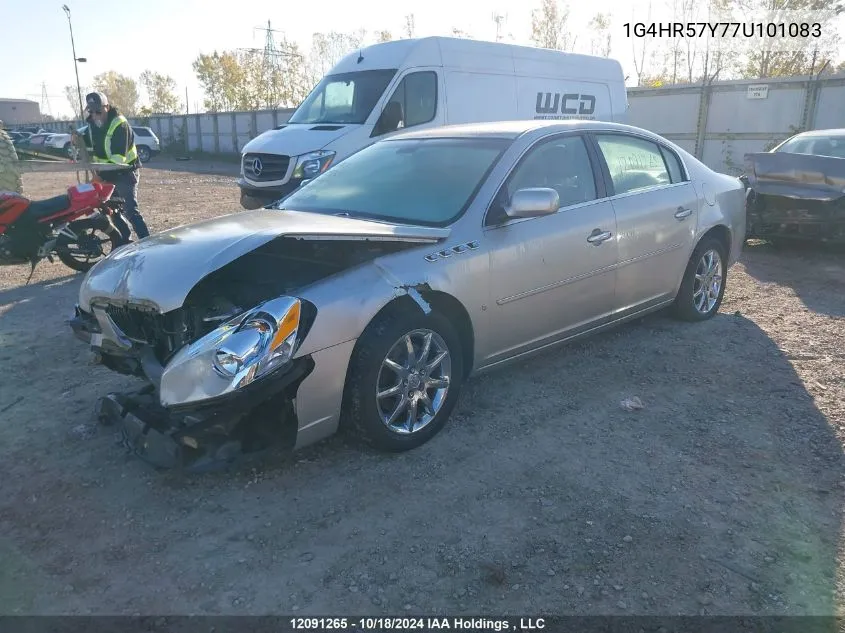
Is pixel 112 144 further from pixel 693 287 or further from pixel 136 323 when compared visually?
pixel 693 287

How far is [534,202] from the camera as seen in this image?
3701 mm

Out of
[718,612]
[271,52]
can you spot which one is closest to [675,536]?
[718,612]

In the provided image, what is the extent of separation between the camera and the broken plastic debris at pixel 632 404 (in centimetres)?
407

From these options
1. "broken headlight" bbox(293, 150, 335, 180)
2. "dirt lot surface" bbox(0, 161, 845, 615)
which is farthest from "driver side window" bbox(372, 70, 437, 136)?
"dirt lot surface" bbox(0, 161, 845, 615)

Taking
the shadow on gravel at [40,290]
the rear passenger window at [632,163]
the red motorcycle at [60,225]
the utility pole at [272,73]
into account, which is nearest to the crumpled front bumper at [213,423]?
the rear passenger window at [632,163]

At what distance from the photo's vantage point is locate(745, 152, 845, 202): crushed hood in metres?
7.66

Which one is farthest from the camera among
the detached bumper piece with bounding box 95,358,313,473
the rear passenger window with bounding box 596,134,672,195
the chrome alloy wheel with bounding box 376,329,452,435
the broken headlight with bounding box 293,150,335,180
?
the broken headlight with bounding box 293,150,335,180

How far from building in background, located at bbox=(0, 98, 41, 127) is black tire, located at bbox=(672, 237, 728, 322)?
10510cm

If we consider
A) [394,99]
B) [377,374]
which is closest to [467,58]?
[394,99]

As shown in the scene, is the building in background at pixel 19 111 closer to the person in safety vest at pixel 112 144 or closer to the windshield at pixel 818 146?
the person in safety vest at pixel 112 144

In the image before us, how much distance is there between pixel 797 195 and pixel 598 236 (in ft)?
16.0

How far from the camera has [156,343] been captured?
3301 mm

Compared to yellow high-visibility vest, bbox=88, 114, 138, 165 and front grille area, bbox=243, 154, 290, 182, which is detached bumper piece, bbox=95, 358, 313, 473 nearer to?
yellow high-visibility vest, bbox=88, 114, 138, 165

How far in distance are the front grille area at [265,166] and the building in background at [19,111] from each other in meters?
98.6
